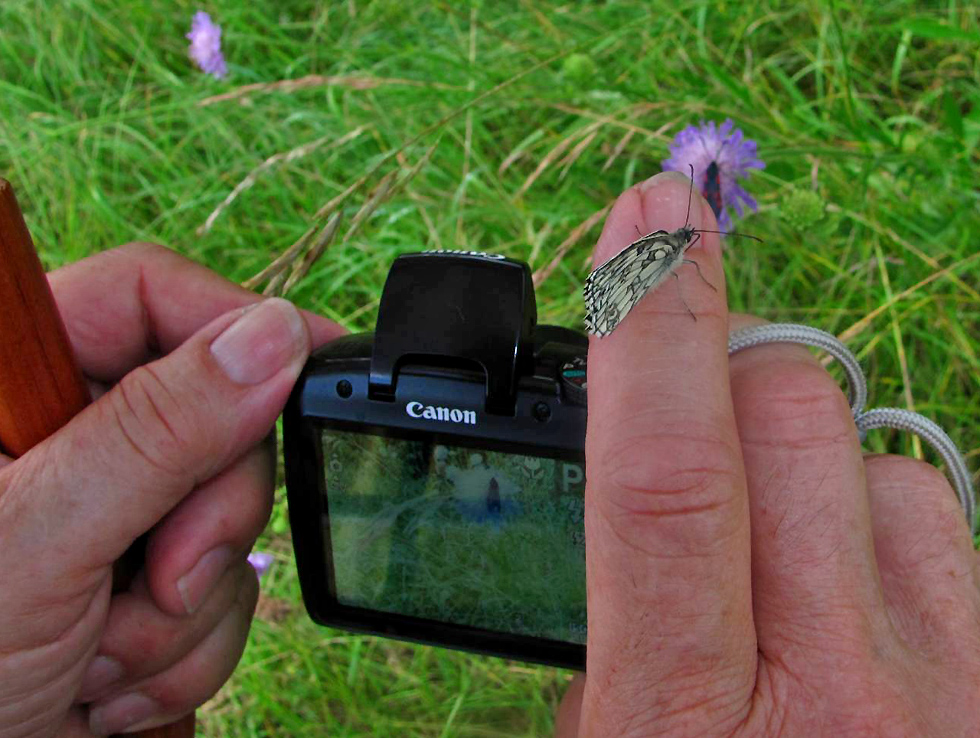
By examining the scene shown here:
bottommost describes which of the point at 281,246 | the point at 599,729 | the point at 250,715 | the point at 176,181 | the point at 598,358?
the point at 250,715

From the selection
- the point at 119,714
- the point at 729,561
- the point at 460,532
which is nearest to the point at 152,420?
the point at 460,532

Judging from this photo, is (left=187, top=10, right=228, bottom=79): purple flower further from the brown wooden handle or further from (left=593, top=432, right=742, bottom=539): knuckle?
(left=593, top=432, right=742, bottom=539): knuckle

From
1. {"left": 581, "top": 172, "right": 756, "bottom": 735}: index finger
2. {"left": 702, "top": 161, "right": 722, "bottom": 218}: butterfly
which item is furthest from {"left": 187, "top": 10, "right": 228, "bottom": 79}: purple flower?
{"left": 581, "top": 172, "right": 756, "bottom": 735}: index finger

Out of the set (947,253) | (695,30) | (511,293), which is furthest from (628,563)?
(695,30)

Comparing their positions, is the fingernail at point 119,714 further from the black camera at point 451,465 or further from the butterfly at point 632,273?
the butterfly at point 632,273

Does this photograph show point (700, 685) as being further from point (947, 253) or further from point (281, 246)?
point (281, 246)
